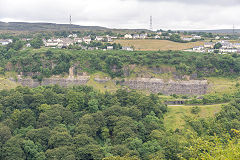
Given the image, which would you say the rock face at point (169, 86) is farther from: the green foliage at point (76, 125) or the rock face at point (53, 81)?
the green foliage at point (76, 125)

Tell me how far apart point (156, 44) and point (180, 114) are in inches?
1886

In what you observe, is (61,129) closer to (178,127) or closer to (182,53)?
(178,127)

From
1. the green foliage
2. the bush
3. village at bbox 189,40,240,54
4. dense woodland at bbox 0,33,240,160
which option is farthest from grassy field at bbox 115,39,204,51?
the bush

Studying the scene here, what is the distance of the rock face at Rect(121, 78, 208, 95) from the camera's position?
63.7m

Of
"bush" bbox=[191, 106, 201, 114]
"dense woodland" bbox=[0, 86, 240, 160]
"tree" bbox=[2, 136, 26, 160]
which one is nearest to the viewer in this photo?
"tree" bbox=[2, 136, 26, 160]

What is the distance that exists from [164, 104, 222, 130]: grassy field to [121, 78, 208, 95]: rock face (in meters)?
15.1

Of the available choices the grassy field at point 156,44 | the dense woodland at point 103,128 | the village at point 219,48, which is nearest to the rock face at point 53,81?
the dense woodland at point 103,128

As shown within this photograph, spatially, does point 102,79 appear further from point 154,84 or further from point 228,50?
point 228,50

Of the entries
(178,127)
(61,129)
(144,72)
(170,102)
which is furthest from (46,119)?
(144,72)

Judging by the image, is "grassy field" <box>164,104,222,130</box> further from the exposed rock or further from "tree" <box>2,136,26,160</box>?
the exposed rock

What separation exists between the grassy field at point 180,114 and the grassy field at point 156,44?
40364mm

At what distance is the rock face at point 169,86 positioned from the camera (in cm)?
6366

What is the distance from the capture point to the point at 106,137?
120 feet

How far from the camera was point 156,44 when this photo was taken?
296 feet
